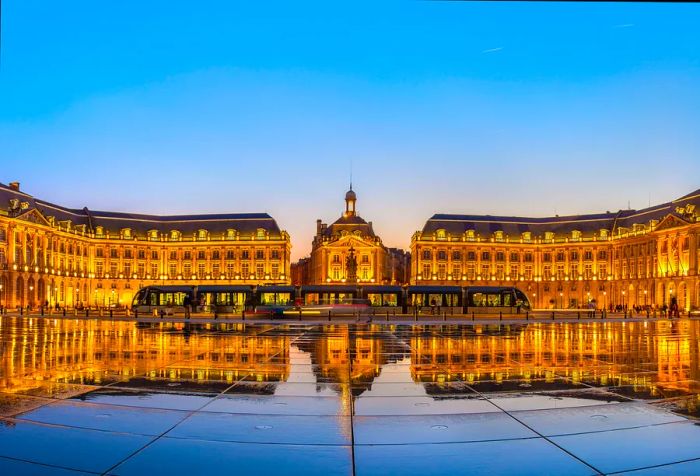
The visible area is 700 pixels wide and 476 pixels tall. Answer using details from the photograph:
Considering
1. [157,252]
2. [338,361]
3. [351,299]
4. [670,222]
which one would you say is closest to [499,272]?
[670,222]

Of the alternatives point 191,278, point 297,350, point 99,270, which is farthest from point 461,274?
point 297,350

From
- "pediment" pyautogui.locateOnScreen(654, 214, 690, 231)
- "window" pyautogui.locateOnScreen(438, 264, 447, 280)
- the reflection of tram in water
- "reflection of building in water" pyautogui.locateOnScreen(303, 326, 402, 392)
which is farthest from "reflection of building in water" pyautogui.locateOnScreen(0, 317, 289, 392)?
"window" pyautogui.locateOnScreen(438, 264, 447, 280)

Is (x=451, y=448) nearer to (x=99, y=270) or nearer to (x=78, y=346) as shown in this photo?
(x=78, y=346)

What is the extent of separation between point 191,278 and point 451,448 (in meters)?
140

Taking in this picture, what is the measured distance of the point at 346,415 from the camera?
10.7 metres

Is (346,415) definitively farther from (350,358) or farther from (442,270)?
(442,270)

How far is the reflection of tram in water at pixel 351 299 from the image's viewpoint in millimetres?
71688

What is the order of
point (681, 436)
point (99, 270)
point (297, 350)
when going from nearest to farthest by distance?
point (681, 436), point (297, 350), point (99, 270)

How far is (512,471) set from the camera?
7414mm

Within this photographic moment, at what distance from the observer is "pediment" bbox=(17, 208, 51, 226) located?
10431 cm

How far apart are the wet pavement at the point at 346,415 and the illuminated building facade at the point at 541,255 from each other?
4773 inches

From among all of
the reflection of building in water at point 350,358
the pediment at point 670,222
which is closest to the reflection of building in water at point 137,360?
the reflection of building in water at point 350,358

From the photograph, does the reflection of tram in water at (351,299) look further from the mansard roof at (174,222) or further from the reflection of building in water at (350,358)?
the mansard roof at (174,222)

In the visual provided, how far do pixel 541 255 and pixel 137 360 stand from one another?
137 meters
